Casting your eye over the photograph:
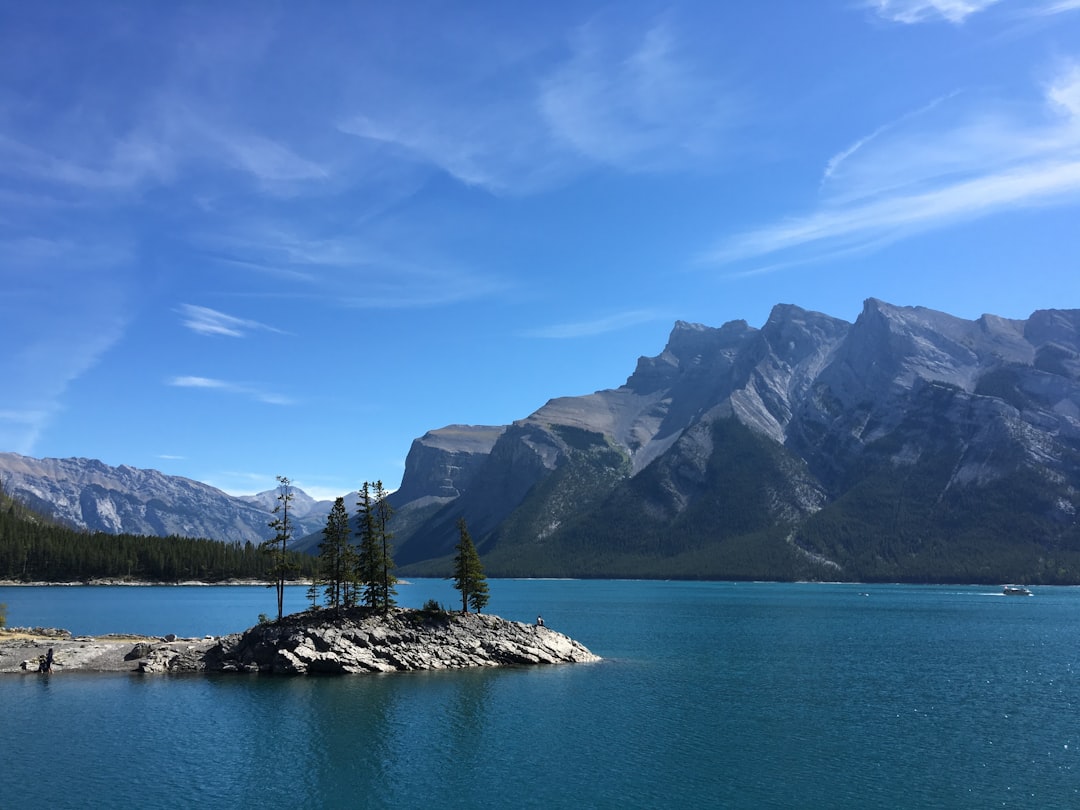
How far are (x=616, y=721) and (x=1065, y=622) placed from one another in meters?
149

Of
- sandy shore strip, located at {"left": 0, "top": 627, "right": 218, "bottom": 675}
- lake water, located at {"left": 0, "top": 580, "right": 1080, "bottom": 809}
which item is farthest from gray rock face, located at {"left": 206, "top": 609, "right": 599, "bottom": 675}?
sandy shore strip, located at {"left": 0, "top": 627, "right": 218, "bottom": 675}

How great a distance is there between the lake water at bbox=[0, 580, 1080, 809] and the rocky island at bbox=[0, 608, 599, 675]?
14.4 feet

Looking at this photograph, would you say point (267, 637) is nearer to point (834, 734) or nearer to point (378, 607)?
point (378, 607)

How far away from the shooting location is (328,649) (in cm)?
9506

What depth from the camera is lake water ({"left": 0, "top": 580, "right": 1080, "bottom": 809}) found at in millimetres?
51594

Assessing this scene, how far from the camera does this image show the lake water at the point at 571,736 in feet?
169

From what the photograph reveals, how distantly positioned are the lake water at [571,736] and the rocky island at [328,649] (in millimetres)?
4395

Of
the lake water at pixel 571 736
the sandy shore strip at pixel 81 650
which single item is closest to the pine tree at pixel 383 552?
the lake water at pixel 571 736

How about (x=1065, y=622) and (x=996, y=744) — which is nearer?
(x=996, y=744)

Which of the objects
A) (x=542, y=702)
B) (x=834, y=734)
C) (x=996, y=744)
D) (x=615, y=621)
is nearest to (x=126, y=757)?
(x=542, y=702)

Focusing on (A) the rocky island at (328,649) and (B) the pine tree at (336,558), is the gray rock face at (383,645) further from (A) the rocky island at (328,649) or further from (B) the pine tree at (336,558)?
(B) the pine tree at (336,558)

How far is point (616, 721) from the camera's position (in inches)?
2817

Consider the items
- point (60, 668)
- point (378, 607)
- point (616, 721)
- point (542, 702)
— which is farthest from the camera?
point (378, 607)

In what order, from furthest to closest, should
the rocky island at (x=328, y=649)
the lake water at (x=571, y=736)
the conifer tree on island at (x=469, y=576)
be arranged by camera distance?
the conifer tree on island at (x=469, y=576) → the rocky island at (x=328, y=649) → the lake water at (x=571, y=736)
